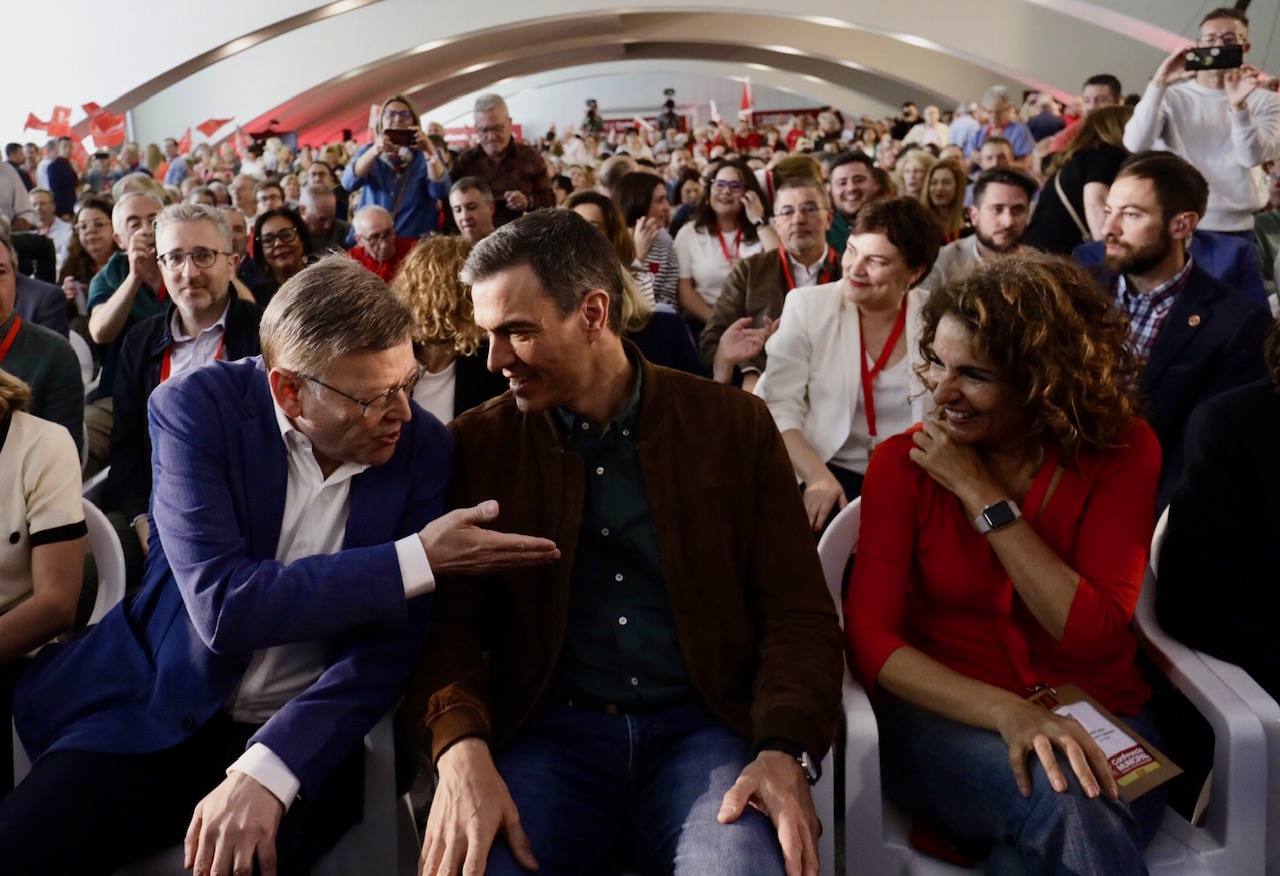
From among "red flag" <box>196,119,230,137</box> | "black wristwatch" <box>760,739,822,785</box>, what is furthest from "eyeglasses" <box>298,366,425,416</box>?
"red flag" <box>196,119,230,137</box>

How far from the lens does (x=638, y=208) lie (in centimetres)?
518

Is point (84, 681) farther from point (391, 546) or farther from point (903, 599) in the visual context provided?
point (903, 599)

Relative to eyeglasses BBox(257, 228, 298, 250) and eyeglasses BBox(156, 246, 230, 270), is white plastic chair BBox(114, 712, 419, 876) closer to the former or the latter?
eyeglasses BBox(156, 246, 230, 270)

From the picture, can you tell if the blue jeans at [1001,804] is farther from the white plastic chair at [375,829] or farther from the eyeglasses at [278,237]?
the eyeglasses at [278,237]

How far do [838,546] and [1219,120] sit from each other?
10.9 feet

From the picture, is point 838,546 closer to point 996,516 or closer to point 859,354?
point 996,516

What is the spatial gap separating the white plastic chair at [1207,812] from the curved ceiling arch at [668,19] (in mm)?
16250

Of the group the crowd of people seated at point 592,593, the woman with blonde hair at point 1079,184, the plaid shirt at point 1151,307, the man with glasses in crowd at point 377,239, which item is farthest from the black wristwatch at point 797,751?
the man with glasses in crowd at point 377,239

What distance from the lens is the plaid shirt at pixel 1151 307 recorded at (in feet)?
9.11

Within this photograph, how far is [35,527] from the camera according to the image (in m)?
1.93

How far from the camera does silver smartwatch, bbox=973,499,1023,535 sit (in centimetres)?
169

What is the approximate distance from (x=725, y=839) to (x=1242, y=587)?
96 cm

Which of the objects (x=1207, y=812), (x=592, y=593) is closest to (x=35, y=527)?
(x=592, y=593)

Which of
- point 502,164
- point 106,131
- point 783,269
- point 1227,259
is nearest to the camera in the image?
point 1227,259
